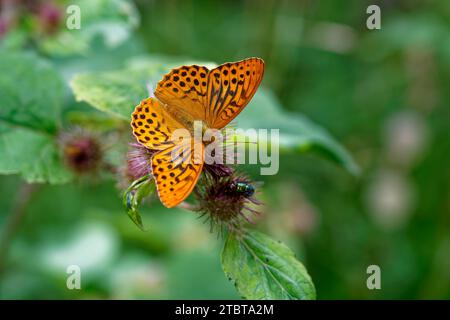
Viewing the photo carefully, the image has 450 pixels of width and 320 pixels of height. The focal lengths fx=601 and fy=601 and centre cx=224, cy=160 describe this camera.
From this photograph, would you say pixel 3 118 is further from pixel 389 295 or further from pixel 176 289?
pixel 389 295

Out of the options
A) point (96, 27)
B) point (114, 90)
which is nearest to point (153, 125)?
point (114, 90)

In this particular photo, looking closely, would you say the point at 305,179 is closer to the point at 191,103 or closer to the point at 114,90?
the point at 114,90

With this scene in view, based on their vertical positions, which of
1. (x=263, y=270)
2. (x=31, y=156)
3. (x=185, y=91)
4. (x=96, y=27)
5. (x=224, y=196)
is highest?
(x=96, y=27)

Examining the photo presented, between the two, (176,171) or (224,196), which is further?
(224,196)

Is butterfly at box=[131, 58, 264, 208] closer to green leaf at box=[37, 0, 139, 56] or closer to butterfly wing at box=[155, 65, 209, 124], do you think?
butterfly wing at box=[155, 65, 209, 124]

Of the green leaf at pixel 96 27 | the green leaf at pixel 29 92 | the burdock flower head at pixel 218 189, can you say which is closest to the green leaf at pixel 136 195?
the burdock flower head at pixel 218 189

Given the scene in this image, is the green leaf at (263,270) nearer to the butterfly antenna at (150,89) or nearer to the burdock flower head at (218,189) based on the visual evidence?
the burdock flower head at (218,189)
